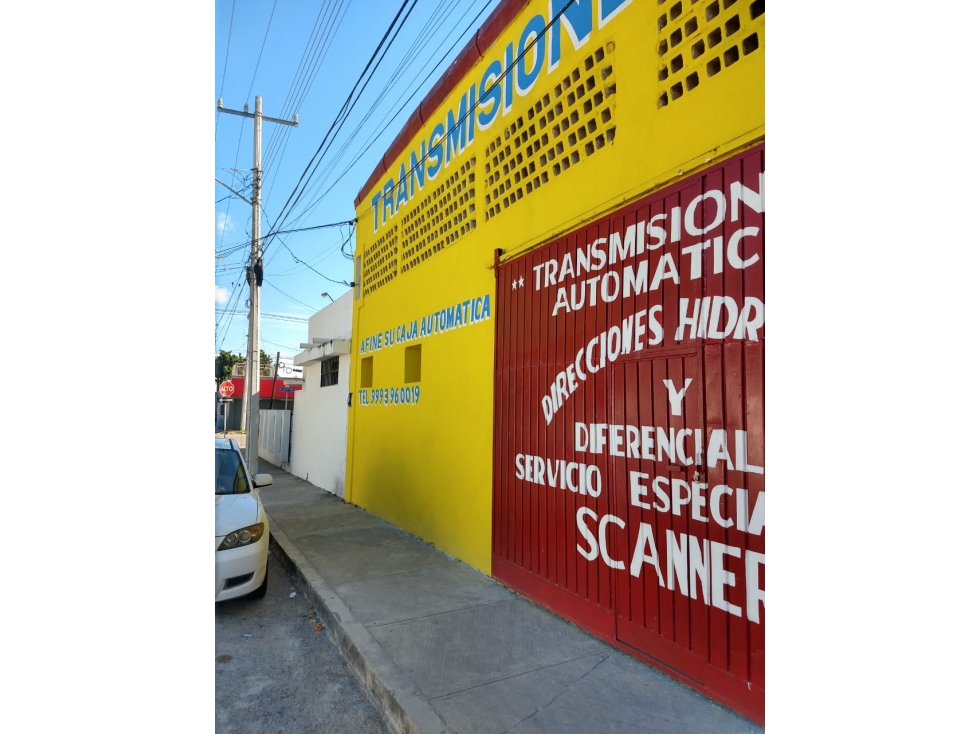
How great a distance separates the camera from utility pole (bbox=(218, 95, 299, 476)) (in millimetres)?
13039

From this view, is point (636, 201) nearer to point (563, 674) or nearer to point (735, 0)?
point (735, 0)

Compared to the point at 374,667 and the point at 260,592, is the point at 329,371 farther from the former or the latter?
the point at 374,667

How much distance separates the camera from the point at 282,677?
3.96 m

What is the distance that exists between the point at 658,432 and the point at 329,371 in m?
9.74

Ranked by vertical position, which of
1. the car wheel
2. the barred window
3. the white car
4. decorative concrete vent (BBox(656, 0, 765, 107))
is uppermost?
decorative concrete vent (BBox(656, 0, 765, 107))

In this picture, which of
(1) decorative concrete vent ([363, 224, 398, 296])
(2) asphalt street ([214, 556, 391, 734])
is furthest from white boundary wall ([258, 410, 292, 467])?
(2) asphalt street ([214, 556, 391, 734])

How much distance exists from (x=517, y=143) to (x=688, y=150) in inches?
94.3

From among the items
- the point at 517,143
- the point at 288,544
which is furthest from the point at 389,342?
the point at 517,143

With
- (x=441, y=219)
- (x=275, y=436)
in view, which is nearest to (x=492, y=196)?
(x=441, y=219)

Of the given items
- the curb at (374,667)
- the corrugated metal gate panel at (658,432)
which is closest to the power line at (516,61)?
the corrugated metal gate panel at (658,432)

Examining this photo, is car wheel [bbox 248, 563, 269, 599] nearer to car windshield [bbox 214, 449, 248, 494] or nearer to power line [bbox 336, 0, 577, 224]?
car windshield [bbox 214, 449, 248, 494]

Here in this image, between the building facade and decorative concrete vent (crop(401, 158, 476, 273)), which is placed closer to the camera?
the building facade

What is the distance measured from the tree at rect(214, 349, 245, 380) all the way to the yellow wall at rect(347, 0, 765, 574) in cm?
3533

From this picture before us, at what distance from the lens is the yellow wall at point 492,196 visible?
3561 mm
